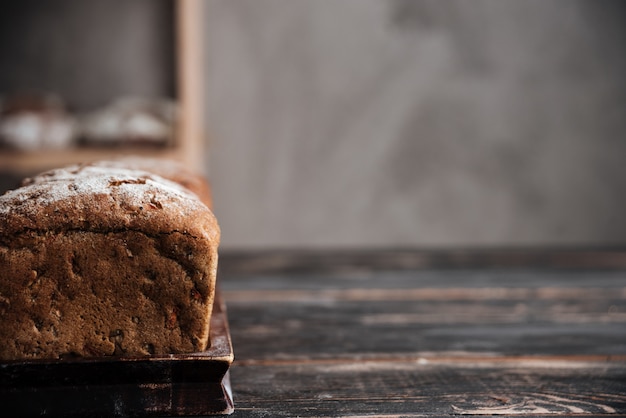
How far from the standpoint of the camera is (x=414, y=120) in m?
2.62

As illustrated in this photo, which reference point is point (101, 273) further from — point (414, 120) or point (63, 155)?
point (414, 120)

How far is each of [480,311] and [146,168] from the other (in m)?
0.71

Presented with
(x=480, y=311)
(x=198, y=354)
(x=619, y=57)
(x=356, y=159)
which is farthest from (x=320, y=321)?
(x=619, y=57)

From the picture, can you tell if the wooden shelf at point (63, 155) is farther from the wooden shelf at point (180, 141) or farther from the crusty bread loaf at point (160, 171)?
the crusty bread loaf at point (160, 171)

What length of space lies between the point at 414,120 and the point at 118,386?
212 cm

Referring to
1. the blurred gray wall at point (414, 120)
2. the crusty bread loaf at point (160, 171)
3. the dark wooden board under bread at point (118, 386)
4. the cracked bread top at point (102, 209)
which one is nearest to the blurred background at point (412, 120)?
the blurred gray wall at point (414, 120)

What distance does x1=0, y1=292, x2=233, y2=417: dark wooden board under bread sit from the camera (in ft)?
2.15

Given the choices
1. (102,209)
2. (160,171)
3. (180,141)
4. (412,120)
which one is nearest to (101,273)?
(102,209)

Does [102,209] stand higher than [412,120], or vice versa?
[412,120]

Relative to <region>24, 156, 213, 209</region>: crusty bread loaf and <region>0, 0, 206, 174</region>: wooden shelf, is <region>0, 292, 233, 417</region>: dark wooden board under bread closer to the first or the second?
<region>24, 156, 213, 209</region>: crusty bread loaf

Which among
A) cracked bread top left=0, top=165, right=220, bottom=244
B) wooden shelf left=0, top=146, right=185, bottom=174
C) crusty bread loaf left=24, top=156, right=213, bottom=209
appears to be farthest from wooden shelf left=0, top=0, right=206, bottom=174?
cracked bread top left=0, top=165, right=220, bottom=244

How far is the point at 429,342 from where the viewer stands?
1.02 metres

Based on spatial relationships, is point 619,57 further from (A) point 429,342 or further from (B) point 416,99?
(A) point 429,342

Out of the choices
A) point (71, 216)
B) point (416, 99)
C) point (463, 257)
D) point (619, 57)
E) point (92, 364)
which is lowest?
point (463, 257)
